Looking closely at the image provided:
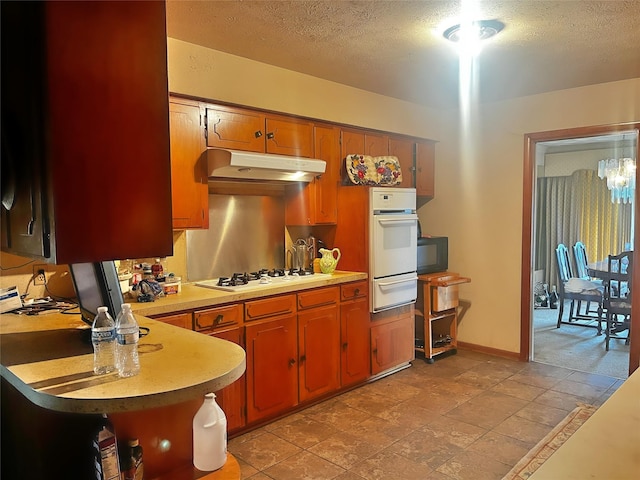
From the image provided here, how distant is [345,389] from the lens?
369 centimetres

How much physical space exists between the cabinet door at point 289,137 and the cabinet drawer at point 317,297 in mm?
1040

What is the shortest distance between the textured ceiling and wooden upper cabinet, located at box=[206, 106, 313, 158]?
39 cm

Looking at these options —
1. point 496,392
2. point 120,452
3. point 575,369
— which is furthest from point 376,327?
point 120,452

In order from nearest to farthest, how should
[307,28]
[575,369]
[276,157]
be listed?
[307,28]
[276,157]
[575,369]

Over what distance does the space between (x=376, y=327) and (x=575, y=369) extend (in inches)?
74.7

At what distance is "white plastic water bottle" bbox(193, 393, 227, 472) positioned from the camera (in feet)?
4.94

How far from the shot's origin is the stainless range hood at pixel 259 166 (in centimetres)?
299

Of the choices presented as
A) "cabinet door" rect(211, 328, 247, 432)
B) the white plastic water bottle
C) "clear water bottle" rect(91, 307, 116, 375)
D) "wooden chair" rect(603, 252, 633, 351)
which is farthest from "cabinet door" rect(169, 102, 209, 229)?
"wooden chair" rect(603, 252, 633, 351)

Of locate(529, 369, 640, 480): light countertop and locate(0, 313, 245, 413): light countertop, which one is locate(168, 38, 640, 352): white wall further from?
locate(529, 369, 640, 480): light countertop

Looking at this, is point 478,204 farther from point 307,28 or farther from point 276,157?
point 307,28

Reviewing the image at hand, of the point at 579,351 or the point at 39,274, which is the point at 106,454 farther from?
the point at 579,351

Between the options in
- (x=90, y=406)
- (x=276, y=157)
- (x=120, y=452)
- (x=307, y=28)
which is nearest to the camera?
(x=90, y=406)

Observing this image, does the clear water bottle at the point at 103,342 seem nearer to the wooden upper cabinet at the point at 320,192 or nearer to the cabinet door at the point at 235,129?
the cabinet door at the point at 235,129

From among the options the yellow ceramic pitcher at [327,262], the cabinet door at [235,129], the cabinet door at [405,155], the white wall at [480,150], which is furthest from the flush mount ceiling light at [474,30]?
the yellow ceramic pitcher at [327,262]
